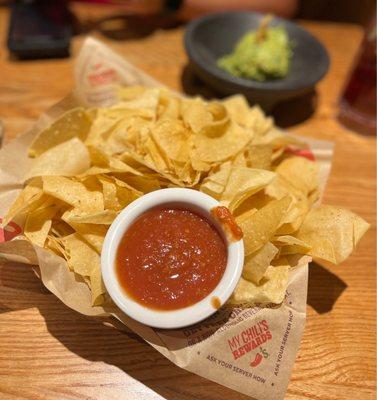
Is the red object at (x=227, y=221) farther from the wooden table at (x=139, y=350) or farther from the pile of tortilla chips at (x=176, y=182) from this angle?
the wooden table at (x=139, y=350)

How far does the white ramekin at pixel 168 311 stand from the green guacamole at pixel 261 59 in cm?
102

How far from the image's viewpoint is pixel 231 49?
2.25 metres

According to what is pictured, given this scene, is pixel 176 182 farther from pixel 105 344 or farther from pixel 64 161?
pixel 105 344

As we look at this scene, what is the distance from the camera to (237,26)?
2.27 metres

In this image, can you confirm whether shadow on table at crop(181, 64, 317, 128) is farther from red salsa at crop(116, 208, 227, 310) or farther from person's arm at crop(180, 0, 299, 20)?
red salsa at crop(116, 208, 227, 310)

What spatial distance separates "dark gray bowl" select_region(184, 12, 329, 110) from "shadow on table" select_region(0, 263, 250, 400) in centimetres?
118

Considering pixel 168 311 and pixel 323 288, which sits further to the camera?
pixel 323 288

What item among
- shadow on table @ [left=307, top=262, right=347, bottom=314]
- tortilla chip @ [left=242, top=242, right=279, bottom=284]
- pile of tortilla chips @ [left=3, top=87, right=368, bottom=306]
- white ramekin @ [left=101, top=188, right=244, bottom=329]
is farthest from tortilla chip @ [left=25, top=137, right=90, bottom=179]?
shadow on table @ [left=307, top=262, right=347, bottom=314]

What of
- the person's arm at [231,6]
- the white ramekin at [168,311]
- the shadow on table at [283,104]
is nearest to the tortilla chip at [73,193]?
the white ramekin at [168,311]

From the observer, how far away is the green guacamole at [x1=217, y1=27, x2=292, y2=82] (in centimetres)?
196

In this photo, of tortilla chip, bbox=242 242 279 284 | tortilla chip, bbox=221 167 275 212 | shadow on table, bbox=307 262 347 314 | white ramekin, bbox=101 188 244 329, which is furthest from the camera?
shadow on table, bbox=307 262 347 314

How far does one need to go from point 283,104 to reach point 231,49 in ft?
1.41

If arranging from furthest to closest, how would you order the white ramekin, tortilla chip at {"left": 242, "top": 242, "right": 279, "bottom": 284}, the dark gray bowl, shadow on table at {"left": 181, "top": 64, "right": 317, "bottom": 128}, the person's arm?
the person's arm, shadow on table at {"left": 181, "top": 64, "right": 317, "bottom": 128}, the dark gray bowl, tortilla chip at {"left": 242, "top": 242, "right": 279, "bottom": 284}, the white ramekin

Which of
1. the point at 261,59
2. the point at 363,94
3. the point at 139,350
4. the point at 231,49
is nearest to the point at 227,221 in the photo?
the point at 139,350
